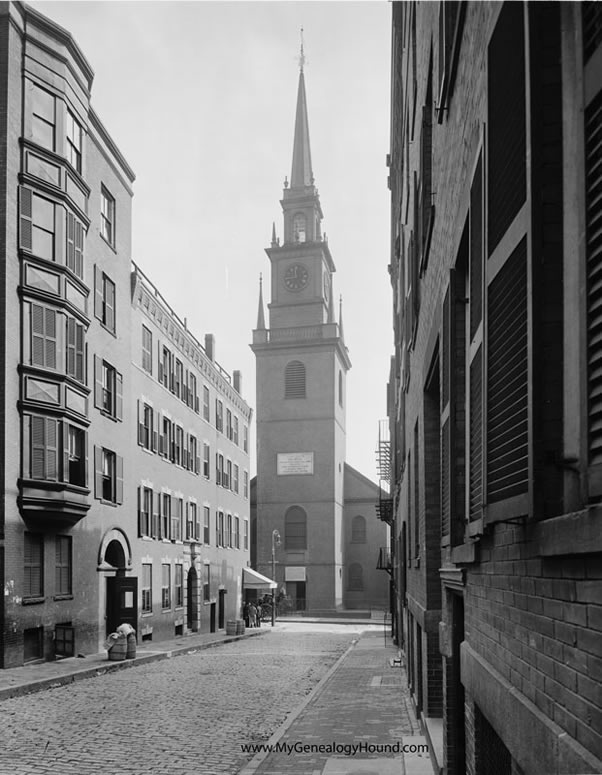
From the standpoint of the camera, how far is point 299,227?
238ft

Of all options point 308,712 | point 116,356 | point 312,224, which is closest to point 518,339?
point 308,712

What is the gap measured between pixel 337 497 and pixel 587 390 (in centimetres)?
6388

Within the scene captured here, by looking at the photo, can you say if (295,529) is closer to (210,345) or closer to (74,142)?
(210,345)

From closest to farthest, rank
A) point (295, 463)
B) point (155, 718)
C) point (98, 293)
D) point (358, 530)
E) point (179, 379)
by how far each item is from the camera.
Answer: point (155, 718) < point (98, 293) < point (179, 379) < point (295, 463) < point (358, 530)

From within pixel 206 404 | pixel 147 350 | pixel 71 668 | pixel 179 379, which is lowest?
pixel 71 668

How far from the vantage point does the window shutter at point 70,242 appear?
83.8ft

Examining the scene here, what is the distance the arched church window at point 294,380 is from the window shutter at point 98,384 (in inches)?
1530

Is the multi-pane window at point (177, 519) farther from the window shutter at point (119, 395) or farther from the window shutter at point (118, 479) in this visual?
the window shutter at point (119, 395)

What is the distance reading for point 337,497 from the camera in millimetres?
65750

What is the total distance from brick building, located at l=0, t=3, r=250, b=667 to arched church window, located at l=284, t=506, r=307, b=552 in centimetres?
2793

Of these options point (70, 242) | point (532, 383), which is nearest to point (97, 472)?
point (70, 242)

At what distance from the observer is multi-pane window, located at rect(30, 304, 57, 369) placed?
23797mm

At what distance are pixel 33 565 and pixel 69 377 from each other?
5241 millimetres

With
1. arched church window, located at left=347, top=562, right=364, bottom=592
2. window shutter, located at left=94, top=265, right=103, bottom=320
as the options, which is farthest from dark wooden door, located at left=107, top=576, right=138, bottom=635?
arched church window, located at left=347, top=562, right=364, bottom=592
